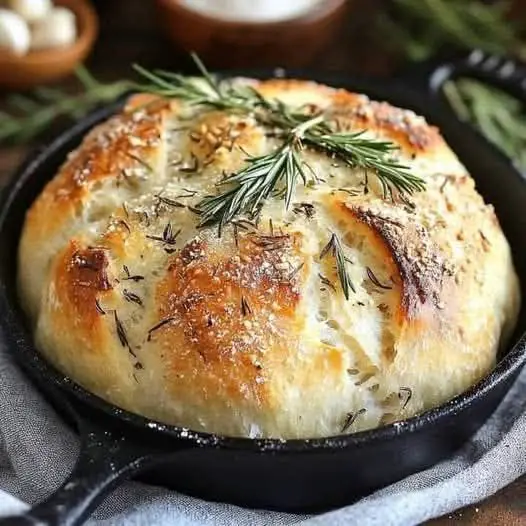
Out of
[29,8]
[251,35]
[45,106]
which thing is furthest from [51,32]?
[251,35]

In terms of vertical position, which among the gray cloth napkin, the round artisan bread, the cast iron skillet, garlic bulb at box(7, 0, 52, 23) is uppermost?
garlic bulb at box(7, 0, 52, 23)

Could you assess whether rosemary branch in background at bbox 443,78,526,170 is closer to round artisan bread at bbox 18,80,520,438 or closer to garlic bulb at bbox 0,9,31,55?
round artisan bread at bbox 18,80,520,438

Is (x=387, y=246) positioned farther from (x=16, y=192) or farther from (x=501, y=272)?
(x=16, y=192)

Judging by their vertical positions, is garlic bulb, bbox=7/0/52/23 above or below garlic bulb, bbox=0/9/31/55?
above

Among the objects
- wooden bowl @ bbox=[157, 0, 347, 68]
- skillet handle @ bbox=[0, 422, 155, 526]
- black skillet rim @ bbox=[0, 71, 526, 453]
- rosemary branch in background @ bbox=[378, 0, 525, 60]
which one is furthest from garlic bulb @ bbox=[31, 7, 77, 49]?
skillet handle @ bbox=[0, 422, 155, 526]

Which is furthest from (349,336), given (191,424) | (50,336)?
(50,336)

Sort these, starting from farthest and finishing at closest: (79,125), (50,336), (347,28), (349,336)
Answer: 1. (347,28)
2. (79,125)
3. (50,336)
4. (349,336)
